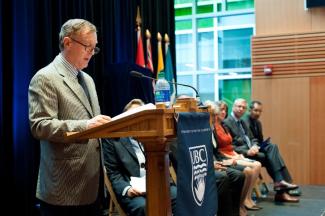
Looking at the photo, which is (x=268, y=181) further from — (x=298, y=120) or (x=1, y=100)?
(x=1, y=100)

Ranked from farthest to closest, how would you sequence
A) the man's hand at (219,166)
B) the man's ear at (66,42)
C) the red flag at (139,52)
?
the red flag at (139,52) < the man's hand at (219,166) < the man's ear at (66,42)

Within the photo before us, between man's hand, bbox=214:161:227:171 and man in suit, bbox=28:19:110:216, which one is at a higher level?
man in suit, bbox=28:19:110:216

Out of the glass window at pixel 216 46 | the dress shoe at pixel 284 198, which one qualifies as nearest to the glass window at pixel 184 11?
the glass window at pixel 216 46

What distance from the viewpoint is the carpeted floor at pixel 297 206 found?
4.76m

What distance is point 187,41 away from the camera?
31.5 ft

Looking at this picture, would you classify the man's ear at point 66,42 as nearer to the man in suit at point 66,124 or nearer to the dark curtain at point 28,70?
the man in suit at point 66,124

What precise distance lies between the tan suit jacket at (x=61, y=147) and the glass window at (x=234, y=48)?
723 cm

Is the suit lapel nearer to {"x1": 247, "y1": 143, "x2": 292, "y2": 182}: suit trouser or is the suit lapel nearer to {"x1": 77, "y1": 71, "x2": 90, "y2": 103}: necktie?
{"x1": 77, "y1": 71, "x2": 90, "y2": 103}: necktie

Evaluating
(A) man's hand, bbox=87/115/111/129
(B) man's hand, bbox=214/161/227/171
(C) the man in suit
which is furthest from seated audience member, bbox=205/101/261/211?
(A) man's hand, bbox=87/115/111/129

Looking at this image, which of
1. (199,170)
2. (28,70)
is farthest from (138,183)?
(28,70)

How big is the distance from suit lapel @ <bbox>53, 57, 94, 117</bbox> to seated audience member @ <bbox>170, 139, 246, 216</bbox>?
1.71 meters

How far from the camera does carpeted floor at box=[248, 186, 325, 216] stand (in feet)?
15.6

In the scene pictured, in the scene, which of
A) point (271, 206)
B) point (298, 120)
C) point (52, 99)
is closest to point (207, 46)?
point (298, 120)

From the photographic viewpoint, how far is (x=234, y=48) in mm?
9023
